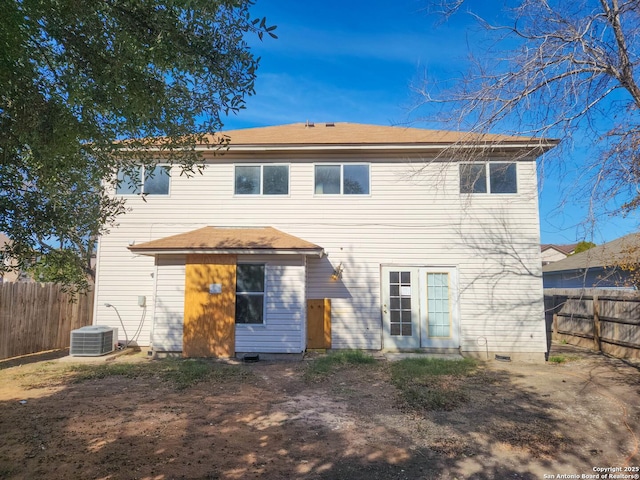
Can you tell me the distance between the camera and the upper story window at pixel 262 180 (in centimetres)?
1119

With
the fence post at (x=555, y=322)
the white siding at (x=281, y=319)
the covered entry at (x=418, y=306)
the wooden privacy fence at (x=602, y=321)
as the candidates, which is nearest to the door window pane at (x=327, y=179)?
the white siding at (x=281, y=319)

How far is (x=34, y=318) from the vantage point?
35.1 feet

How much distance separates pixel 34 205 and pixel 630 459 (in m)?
7.56

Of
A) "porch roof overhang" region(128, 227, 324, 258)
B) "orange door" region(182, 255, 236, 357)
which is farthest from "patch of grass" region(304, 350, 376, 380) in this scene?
"porch roof overhang" region(128, 227, 324, 258)

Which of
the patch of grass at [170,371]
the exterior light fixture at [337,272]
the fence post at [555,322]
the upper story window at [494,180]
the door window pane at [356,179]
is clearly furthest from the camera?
the fence post at [555,322]

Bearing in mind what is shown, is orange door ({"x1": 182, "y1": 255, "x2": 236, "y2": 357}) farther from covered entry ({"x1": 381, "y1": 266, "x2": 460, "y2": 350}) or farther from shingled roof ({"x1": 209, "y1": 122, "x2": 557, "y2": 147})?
covered entry ({"x1": 381, "y1": 266, "x2": 460, "y2": 350})

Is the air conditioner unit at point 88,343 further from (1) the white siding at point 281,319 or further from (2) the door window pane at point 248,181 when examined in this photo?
(2) the door window pane at point 248,181

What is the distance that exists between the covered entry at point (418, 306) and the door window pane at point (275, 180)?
138 inches

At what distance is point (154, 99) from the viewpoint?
448cm

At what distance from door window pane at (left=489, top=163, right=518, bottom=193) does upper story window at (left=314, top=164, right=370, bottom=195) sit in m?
3.32

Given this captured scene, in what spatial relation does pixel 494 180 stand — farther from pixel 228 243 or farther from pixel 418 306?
pixel 228 243

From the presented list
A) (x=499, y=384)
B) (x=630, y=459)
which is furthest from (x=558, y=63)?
(x=499, y=384)

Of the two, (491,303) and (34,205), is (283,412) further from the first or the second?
(491,303)

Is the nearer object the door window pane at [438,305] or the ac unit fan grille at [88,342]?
the ac unit fan grille at [88,342]
